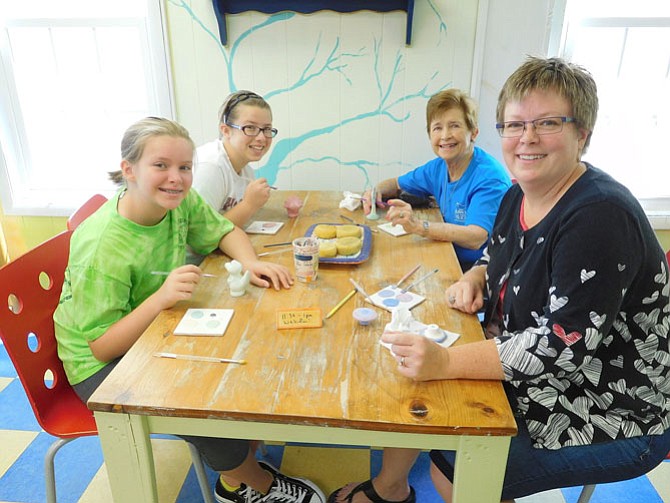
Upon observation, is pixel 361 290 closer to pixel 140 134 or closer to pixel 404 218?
pixel 404 218

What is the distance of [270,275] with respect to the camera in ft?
4.30

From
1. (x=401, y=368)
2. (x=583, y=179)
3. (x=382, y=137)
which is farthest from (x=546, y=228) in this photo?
(x=382, y=137)

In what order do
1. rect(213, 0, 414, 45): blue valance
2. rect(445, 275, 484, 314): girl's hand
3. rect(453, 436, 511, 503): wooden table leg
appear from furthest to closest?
rect(213, 0, 414, 45): blue valance
rect(445, 275, 484, 314): girl's hand
rect(453, 436, 511, 503): wooden table leg

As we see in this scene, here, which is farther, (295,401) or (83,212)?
(83,212)

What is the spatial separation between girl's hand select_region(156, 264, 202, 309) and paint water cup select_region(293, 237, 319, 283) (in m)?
0.27

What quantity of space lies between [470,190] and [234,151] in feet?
2.99

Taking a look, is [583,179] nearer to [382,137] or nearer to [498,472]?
[498,472]

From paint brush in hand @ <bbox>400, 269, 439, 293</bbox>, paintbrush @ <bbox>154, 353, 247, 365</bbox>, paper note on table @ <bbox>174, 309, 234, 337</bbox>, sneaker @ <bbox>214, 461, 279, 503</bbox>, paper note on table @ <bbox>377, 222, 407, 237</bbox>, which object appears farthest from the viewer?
paper note on table @ <bbox>377, 222, 407, 237</bbox>

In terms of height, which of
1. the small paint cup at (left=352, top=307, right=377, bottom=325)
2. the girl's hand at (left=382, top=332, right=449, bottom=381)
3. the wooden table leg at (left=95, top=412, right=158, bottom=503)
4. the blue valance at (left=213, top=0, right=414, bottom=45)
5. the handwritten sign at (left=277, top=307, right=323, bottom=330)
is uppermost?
the blue valance at (left=213, top=0, right=414, bottom=45)

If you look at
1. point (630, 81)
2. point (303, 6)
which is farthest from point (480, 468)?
point (630, 81)

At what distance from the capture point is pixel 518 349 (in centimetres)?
92

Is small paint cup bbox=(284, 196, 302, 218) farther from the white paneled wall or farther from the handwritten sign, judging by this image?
the handwritten sign

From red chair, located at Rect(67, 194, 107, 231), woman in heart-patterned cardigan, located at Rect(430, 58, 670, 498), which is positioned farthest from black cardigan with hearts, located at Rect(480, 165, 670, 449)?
red chair, located at Rect(67, 194, 107, 231)

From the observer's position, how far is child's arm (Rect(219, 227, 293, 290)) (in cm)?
130
